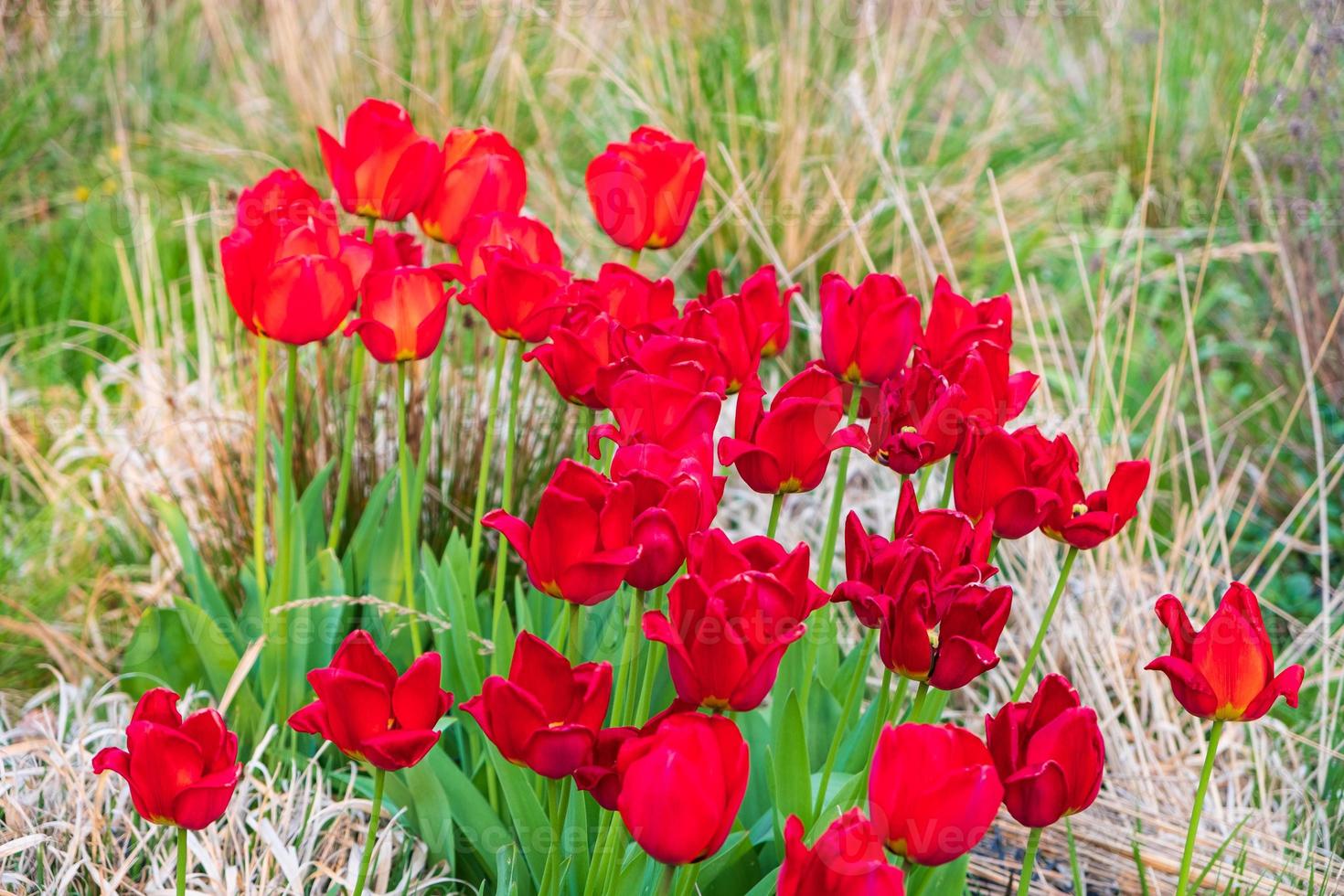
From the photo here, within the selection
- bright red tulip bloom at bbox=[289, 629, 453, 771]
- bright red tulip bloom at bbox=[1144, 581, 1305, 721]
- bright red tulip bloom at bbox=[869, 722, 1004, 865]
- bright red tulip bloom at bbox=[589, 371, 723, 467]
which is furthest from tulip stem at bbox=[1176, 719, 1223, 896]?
bright red tulip bloom at bbox=[289, 629, 453, 771]

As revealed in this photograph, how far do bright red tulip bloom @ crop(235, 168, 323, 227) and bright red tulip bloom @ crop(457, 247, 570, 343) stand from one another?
32 centimetres

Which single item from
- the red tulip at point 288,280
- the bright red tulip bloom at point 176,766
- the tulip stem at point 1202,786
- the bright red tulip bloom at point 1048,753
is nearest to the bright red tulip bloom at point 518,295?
the red tulip at point 288,280

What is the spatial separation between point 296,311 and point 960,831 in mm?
925

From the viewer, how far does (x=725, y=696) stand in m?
0.99

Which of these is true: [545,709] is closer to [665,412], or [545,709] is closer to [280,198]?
[665,412]

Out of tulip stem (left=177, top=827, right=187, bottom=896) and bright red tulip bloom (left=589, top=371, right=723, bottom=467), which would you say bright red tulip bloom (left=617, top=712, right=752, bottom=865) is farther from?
tulip stem (left=177, top=827, right=187, bottom=896)

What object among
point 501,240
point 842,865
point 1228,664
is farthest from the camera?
point 501,240

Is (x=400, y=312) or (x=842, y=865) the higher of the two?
(x=400, y=312)

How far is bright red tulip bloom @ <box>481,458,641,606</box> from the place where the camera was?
3.36 feet

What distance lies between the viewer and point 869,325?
1389 mm

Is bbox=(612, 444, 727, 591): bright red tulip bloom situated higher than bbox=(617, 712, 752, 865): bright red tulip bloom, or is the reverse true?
bbox=(612, 444, 727, 591): bright red tulip bloom

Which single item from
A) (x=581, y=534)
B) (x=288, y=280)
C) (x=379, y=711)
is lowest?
(x=379, y=711)

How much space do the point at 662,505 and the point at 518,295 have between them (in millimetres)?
488

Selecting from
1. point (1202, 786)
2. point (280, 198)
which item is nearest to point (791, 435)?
point (1202, 786)
